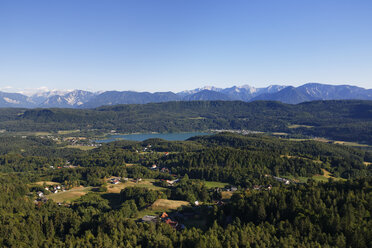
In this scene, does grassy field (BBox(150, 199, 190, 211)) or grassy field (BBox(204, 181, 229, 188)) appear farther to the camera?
grassy field (BBox(204, 181, 229, 188))

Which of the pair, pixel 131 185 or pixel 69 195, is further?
pixel 131 185

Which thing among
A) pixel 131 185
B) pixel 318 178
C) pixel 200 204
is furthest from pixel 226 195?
pixel 318 178

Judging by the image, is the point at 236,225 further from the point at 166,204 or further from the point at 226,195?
the point at 226,195

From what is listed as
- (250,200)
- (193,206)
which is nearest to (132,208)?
(193,206)

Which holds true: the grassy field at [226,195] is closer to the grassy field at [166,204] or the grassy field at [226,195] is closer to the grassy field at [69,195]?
the grassy field at [166,204]

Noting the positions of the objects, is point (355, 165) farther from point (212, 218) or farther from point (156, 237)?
point (156, 237)

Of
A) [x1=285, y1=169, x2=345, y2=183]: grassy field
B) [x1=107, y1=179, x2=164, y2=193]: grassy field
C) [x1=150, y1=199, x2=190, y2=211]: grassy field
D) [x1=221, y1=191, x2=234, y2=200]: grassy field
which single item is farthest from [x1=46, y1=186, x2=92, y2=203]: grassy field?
[x1=285, y1=169, x2=345, y2=183]: grassy field

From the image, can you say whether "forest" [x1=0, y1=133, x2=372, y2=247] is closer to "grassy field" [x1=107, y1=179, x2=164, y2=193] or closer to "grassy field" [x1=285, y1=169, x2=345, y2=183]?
"grassy field" [x1=285, y1=169, x2=345, y2=183]

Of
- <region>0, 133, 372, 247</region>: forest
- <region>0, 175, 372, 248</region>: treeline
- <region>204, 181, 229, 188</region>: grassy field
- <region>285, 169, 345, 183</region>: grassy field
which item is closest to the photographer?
<region>0, 175, 372, 248</region>: treeline

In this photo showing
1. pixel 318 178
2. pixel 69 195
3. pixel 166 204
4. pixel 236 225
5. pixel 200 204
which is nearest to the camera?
pixel 236 225
